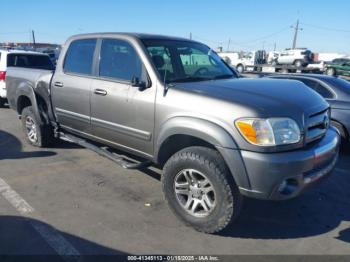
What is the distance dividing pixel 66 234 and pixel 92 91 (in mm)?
1909

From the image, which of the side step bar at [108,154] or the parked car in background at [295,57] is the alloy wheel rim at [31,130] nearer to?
the side step bar at [108,154]

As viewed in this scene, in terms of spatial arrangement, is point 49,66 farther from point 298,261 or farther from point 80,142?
point 298,261

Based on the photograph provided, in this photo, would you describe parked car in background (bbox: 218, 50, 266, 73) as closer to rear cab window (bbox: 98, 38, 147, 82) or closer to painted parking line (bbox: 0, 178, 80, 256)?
rear cab window (bbox: 98, 38, 147, 82)

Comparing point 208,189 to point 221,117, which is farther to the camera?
point 208,189

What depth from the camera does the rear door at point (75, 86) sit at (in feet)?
16.1

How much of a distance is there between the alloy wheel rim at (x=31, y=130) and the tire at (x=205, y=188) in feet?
11.3

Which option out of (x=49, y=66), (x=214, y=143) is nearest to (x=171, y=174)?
(x=214, y=143)

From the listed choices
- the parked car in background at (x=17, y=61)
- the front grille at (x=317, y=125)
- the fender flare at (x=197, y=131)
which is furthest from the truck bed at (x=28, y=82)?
the front grille at (x=317, y=125)

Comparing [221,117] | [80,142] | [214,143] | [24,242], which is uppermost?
[221,117]

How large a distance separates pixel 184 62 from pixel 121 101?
0.90m

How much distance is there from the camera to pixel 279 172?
311 centimetres

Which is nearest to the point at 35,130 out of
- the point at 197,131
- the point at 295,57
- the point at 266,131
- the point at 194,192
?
the point at 194,192

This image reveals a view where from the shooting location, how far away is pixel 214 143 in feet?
11.0

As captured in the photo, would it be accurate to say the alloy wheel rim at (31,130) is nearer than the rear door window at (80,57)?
No
